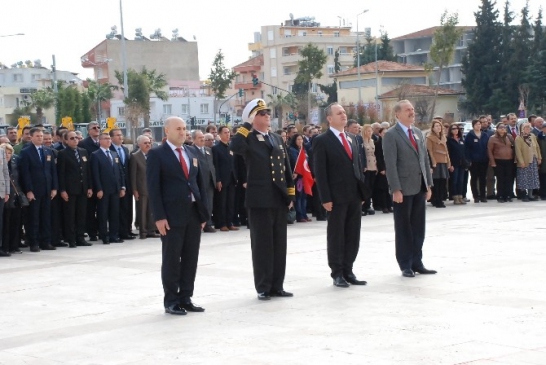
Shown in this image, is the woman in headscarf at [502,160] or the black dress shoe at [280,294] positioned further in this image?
the woman in headscarf at [502,160]

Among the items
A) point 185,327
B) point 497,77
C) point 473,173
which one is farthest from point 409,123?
point 497,77

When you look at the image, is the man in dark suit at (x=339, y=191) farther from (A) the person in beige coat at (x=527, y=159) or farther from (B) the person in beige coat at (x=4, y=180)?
(A) the person in beige coat at (x=527, y=159)

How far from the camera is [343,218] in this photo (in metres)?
11.9

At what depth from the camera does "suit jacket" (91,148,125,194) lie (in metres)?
18.4

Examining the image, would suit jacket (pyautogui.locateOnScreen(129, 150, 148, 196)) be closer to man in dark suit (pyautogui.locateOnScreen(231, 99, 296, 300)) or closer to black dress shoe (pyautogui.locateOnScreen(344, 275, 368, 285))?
black dress shoe (pyautogui.locateOnScreen(344, 275, 368, 285))

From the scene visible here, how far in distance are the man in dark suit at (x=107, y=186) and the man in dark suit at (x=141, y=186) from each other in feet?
1.21

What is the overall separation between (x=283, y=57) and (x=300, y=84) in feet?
72.5

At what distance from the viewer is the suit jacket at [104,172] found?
1844 centimetres

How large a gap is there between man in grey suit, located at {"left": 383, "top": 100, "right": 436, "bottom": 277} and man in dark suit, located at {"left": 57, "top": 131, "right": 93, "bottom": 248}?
24.5ft

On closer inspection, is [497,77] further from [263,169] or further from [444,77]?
[263,169]

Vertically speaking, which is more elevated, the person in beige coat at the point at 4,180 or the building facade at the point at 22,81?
the building facade at the point at 22,81

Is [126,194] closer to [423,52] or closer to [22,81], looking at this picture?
[423,52]

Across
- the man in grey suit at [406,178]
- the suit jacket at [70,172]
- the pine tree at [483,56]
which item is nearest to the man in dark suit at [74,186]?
the suit jacket at [70,172]

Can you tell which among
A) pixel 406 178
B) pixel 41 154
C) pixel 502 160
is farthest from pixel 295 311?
pixel 502 160
